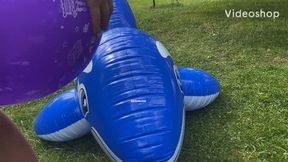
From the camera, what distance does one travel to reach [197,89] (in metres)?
3.01

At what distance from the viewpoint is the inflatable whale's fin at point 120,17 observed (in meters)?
3.13

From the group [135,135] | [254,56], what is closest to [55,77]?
[135,135]

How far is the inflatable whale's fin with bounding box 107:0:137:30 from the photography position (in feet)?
10.3

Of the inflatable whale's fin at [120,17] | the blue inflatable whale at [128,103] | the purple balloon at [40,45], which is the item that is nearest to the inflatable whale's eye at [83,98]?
the blue inflatable whale at [128,103]

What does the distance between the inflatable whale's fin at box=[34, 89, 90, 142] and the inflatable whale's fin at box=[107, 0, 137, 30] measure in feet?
1.73

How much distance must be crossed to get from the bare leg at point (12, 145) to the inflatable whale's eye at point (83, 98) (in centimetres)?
102

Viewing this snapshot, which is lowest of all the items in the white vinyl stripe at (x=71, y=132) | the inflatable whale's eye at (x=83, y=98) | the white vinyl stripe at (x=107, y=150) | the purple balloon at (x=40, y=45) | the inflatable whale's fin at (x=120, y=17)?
the white vinyl stripe at (x=71, y=132)

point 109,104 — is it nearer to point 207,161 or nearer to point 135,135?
point 135,135

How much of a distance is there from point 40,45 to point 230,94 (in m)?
2.20

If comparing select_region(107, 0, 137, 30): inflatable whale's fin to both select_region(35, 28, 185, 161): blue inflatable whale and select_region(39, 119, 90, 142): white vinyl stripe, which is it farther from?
select_region(39, 119, 90, 142): white vinyl stripe

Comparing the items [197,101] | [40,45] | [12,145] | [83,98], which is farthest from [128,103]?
[40,45]

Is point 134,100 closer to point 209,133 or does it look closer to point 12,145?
point 209,133

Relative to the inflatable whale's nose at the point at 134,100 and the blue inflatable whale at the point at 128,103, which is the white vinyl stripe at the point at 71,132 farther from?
the inflatable whale's nose at the point at 134,100

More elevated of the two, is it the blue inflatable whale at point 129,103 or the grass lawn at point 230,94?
the blue inflatable whale at point 129,103
